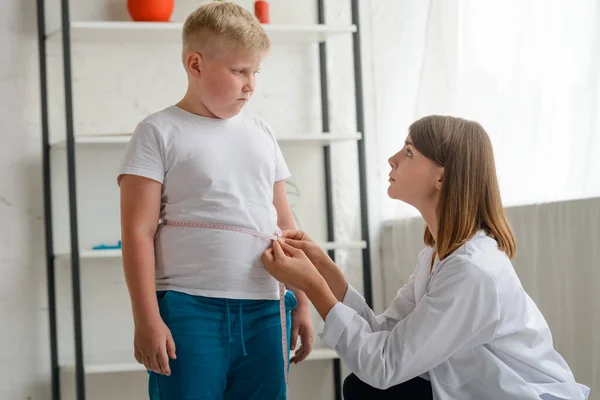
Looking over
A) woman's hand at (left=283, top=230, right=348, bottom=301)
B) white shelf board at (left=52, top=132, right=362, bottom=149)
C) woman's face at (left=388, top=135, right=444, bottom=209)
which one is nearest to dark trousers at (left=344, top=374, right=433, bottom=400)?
woman's hand at (left=283, top=230, right=348, bottom=301)

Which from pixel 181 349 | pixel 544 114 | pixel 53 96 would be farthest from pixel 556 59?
pixel 53 96

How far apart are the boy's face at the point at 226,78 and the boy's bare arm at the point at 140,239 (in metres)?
0.19

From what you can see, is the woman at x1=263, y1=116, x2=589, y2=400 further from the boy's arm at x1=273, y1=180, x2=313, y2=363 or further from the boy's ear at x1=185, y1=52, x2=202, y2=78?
the boy's ear at x1=185, y1=52, x2=202, y2=78

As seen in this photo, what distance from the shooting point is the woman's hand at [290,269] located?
140 cm

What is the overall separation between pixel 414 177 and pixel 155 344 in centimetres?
58

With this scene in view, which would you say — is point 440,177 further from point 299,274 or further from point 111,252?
point 111,252

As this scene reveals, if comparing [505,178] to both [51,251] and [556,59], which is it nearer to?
[556,59]

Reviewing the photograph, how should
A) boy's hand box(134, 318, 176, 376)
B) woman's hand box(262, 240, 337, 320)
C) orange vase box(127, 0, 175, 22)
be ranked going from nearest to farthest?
boy's hand box(134, 318, 176, 376) → woman's hand box(262, 240, 337, 320) → orange vase box(127, 0, 175, 22)

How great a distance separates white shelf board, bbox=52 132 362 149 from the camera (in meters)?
2.26

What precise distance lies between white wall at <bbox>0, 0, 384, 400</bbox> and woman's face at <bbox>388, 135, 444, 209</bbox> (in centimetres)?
114

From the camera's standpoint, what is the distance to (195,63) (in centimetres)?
143

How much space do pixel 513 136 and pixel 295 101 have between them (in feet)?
3.12

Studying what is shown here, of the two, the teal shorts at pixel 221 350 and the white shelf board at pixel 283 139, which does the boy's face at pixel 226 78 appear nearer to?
the teal shorts at pixel 221 350

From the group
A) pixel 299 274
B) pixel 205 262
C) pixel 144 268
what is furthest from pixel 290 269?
pixel 144 268
